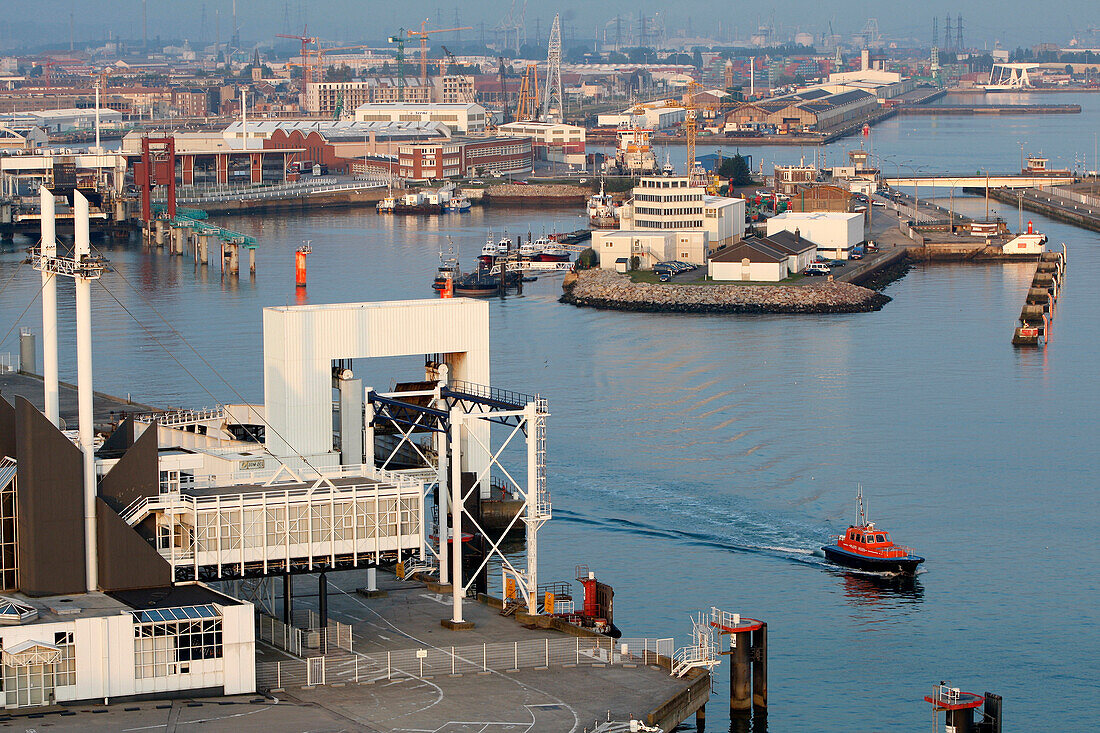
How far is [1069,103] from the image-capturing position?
136m

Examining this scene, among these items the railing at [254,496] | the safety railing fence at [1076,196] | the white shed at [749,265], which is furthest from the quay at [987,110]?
the railing at [254,496]

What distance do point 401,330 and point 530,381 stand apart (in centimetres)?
1056

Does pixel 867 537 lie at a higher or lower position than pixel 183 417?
lower

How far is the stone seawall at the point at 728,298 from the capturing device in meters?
38.7

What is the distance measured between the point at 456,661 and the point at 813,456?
34.3 feet

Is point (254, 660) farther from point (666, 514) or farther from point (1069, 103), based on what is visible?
point (1069, 103)

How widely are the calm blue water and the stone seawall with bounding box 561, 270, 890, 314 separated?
895 millimetres

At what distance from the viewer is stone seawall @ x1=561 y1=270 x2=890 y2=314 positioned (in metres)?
38.7

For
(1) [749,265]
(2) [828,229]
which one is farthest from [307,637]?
(2) [828,229]

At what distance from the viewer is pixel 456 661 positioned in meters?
13.4

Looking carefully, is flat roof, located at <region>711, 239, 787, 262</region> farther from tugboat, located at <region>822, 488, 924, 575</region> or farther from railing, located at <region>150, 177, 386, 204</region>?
railing, located at <region>150, 177, 386, 204</region>

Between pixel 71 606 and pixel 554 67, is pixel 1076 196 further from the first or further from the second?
pixel 71 606

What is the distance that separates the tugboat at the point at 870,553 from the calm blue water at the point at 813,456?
0.17 metres

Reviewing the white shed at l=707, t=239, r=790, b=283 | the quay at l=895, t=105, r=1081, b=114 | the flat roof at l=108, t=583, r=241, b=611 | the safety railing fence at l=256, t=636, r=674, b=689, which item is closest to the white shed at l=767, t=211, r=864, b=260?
the white shed at l=707, t=239, r=790, b=283
